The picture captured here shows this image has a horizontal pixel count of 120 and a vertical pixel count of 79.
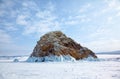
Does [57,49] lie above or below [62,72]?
above

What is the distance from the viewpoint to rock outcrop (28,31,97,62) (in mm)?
58156

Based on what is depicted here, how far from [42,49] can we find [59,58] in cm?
690

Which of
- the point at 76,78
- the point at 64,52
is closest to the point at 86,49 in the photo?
the point at 64,52

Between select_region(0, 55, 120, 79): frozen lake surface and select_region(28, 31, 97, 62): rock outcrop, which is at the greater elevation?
select_region(28, 31, 97, 62): rock outcrop

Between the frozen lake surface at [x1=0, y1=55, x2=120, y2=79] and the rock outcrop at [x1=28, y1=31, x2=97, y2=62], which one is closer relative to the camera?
the frozen lake surface at [x1=0, y1=55, x2=120, y2=79]

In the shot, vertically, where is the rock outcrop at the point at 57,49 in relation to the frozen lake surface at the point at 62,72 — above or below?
above

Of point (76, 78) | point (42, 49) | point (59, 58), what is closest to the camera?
point (76, 78)

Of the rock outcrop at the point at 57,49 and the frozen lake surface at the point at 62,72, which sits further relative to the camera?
the rock outcrop at the point at 57,49

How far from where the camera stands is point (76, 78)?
48.1 ft

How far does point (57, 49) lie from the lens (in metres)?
58.8

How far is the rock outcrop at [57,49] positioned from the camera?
191ft

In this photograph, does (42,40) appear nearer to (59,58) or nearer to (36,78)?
(59,58)

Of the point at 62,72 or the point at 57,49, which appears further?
the point at 57,49

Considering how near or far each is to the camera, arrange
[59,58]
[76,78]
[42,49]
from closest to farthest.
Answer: [76,78] → [59,58] → [42,49]
